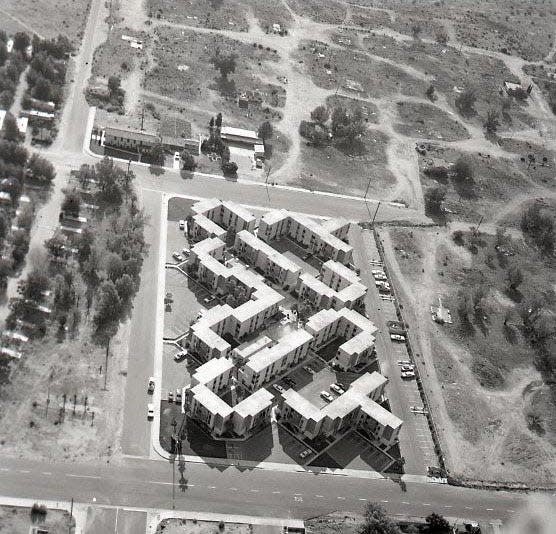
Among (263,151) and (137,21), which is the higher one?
(137,21)

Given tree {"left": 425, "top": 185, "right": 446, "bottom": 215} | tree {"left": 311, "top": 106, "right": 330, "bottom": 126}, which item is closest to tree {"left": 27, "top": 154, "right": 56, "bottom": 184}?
tree {"left": 311, "top": 106, "right": 330, "bottom": 126}

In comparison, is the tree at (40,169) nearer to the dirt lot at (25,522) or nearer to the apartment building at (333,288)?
the apartment building at (333,288)

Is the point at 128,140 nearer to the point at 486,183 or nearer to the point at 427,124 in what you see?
the point at 427,124

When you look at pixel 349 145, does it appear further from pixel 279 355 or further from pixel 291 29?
pixel 279 355

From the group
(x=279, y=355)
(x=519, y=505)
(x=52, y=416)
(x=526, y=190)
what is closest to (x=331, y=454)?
(x=279, y=355)

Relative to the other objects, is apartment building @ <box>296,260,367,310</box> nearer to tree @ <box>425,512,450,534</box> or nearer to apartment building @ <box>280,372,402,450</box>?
apartment building @ <box>280,372,402,450</box>

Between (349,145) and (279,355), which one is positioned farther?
(349,145)
